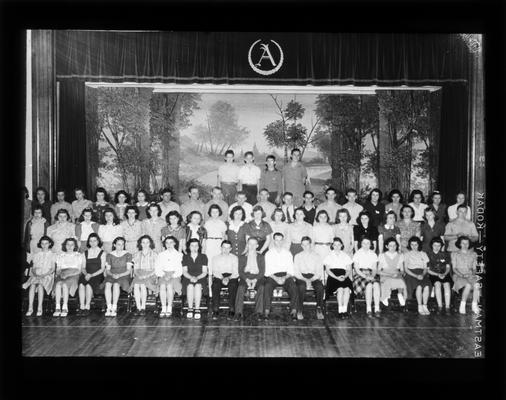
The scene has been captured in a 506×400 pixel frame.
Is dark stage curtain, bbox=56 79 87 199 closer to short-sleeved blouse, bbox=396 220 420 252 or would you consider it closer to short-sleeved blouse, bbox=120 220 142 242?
short-sleeved blouse, bbox=120 220 142 242

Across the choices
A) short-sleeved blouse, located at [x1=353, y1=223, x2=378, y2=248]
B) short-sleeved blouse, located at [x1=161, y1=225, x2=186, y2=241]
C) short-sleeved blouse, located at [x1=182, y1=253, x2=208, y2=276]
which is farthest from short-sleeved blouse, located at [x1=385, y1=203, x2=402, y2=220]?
short-sleeved blouse, located at [x1=161, y1=225, x2=186, y2=241]

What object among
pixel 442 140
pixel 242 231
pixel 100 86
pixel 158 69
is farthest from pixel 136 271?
pixel 442 140

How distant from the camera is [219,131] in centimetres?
859

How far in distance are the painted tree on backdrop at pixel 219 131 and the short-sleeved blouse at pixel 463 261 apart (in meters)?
3.71

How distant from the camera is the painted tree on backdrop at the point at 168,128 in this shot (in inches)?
336

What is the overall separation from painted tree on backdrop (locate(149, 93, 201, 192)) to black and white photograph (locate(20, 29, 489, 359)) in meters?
0.02

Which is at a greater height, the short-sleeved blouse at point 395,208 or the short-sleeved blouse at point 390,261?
the short-sleeved blouse at point 395,208

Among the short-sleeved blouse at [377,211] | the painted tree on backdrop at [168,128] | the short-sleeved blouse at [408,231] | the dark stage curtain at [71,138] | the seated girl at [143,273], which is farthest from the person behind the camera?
the painted tree on backdrop at [168,128]

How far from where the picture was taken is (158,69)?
7.45m

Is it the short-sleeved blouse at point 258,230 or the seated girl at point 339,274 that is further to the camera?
the short-sleeved blouse at point 258,230

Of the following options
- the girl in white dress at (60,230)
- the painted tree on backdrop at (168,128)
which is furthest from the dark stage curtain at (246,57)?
the girl in white dress at (60,230)

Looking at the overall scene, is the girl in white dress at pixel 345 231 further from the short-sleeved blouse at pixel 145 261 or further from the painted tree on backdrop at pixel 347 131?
the short-sleeved blouse at pixel 145 261

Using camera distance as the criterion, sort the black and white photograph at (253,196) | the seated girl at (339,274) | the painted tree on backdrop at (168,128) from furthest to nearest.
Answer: the painted tree on backdrop at (168,128) < the seated girl at (339,274) < the black and white photograph at (253,196)

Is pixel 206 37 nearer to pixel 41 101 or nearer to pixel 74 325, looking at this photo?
pixel 41 101
